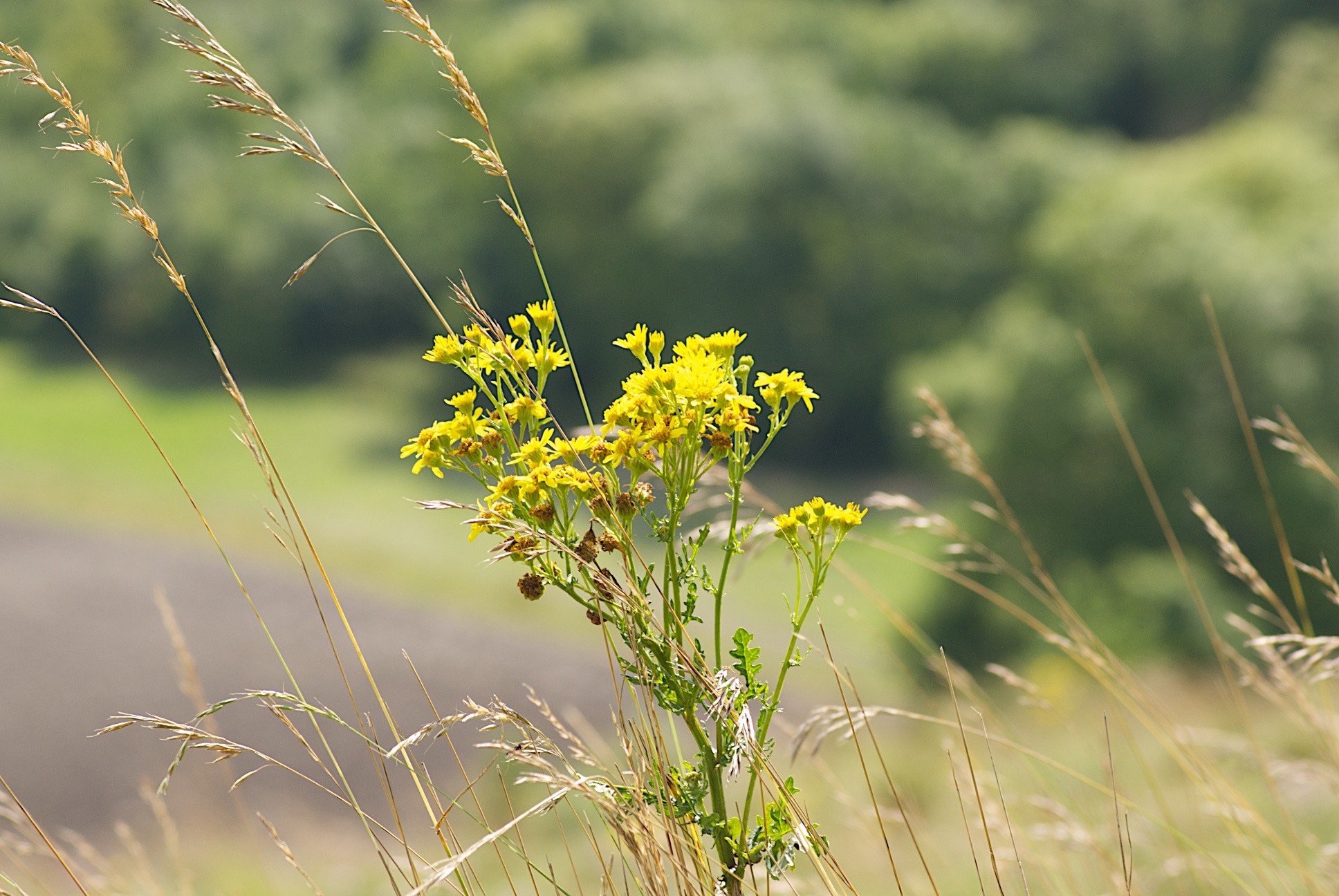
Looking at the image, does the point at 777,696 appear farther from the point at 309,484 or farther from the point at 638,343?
the point at 309,484

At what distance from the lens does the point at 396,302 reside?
2317 cm

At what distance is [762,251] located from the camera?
18766 mm

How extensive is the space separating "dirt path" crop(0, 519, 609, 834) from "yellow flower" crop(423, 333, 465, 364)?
8.16 m

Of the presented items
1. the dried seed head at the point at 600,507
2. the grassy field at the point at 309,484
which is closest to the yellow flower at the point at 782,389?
the dried seed head at the point at 600,507

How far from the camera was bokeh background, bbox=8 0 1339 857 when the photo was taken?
12477mm

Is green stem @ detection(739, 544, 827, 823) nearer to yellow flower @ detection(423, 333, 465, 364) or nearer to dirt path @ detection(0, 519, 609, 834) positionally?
yellow flower @ detection(423, 333, 465, 364)

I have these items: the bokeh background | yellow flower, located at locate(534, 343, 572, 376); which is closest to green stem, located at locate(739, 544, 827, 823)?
yellow flower, located at locate(534, 343, 572, 376)

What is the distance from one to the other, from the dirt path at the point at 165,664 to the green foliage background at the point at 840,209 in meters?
6.68

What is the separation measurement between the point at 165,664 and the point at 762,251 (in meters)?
11.9

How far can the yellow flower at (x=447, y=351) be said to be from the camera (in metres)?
1.17

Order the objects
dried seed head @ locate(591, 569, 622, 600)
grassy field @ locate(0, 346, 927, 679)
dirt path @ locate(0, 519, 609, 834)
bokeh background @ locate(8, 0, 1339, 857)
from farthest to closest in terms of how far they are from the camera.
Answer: grassy field @ locate(0, 346, 927, 679)
bokeh background @ locate(8, 0, 1339, 857)
dirt path @ locate(0, 519, 609, 834)
dried seed head @ locate(591, 569, 622, 600)

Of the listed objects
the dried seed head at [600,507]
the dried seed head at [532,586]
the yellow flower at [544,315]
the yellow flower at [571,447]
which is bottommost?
the dried seed head at [532,586]

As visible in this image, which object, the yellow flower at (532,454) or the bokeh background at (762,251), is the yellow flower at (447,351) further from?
the bokeh background at (762,251)

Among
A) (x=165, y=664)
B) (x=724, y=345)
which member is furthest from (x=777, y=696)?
(x=165, y=664)
